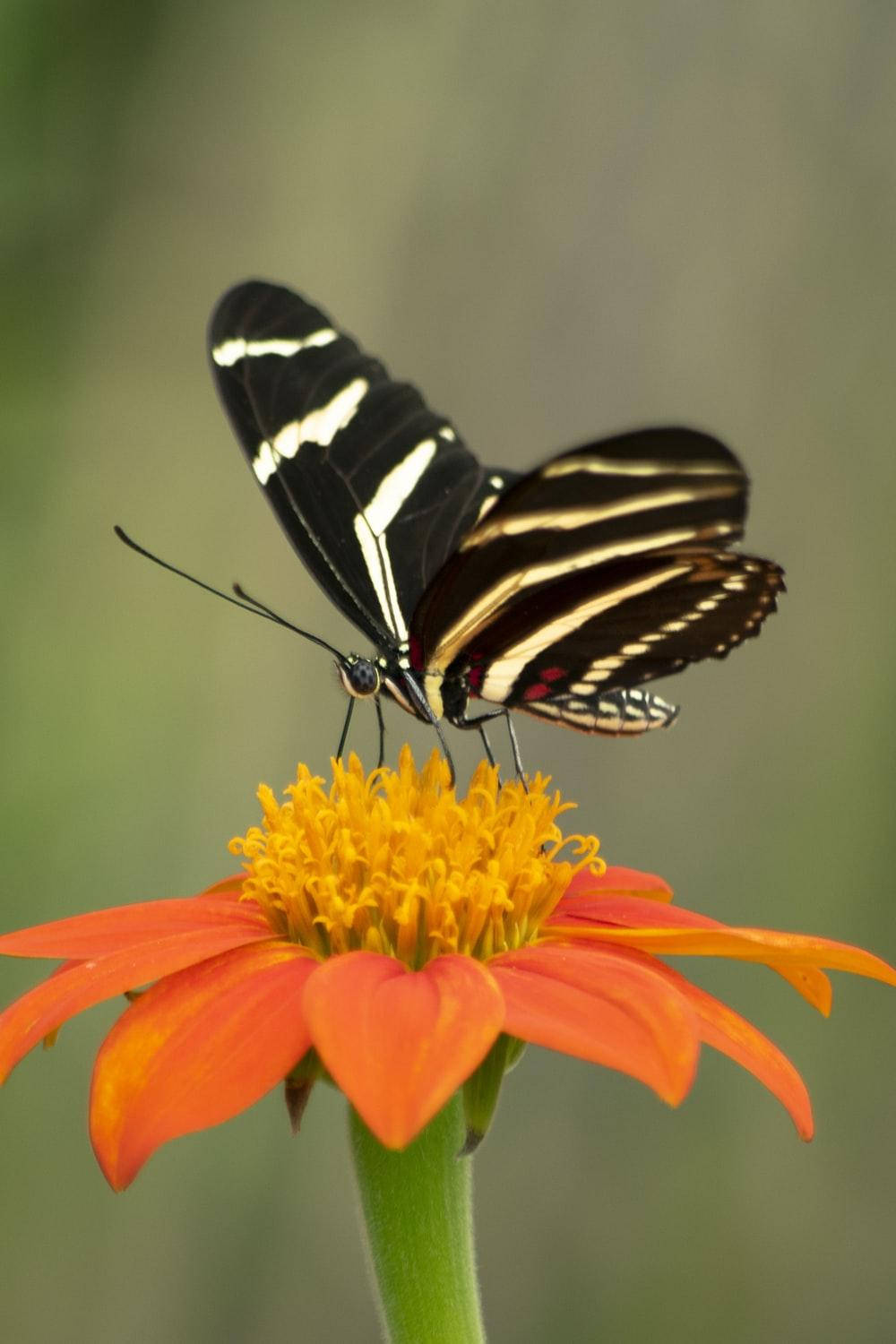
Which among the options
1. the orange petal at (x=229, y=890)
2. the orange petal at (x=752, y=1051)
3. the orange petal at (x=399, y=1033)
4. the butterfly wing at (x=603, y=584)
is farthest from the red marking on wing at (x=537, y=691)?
the orange petal at (x=399, y=1033)

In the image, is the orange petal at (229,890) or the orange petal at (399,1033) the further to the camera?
the orange petal at (229,890)

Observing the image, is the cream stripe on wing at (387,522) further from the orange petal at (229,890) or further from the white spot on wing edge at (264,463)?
the orange petal at (229,890)

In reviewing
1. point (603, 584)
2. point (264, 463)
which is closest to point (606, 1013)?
point (603, 584)

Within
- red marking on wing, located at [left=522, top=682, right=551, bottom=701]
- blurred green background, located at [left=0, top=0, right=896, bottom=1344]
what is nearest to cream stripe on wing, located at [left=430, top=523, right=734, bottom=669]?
red marking on wing, located at [left=522, top=682, right=551, bottom=701]

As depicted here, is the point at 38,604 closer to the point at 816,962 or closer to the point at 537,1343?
the point at 537,1343

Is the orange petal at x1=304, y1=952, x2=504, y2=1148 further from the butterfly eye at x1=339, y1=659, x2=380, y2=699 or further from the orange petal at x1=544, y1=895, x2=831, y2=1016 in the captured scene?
the butterfly eye at x1=339, y1=659, x2=380, y2=699

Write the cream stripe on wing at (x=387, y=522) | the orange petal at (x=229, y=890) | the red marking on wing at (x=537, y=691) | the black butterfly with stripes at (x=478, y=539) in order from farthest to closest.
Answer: the cream stripe on wing at (x=387, y=522), the red marking on wing at (x=537, y=691), the orange petal at (x=229, y=890), the black butterfly with stripes at (x=478, y=539)

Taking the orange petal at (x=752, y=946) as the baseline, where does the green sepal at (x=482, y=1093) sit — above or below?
below
